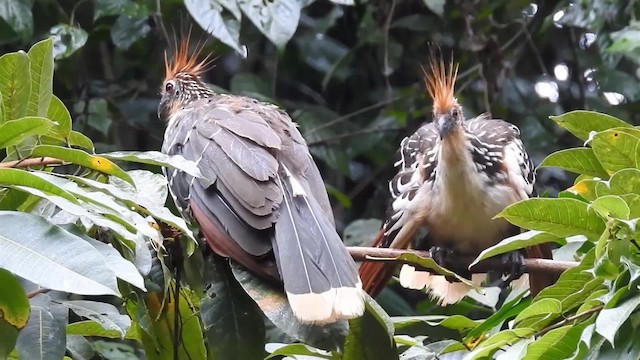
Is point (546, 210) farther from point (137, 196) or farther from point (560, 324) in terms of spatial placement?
point (137, 196)

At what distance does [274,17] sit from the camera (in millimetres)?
3225

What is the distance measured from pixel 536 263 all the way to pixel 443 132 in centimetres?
69

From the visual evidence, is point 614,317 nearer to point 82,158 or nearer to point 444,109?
point 82,158

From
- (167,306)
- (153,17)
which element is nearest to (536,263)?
(167,306)

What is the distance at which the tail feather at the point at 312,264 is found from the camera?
1.83 meters

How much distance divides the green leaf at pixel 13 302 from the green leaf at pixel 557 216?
0.84m

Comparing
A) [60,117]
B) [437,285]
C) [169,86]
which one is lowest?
[437,285]

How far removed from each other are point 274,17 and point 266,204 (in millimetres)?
1259

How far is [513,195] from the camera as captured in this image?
3006mm

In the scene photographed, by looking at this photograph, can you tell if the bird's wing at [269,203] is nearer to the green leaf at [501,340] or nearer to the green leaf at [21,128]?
the green leaf at [501,340]

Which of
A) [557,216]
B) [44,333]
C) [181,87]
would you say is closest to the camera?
[44,333]

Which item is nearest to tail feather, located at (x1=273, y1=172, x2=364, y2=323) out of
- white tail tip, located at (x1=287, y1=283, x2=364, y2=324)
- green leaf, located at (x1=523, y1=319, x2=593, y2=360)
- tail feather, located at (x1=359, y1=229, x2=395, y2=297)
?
white tail tip, located at (x1=287, y1=283, x2=364, y2=324)

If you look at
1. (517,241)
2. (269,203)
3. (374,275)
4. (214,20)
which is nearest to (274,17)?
(214,20)

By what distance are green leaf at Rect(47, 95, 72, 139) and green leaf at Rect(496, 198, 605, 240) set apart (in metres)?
0.87
